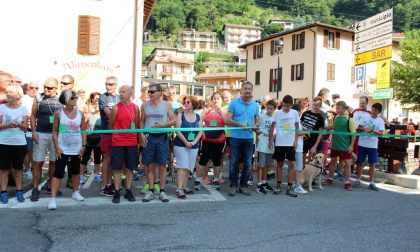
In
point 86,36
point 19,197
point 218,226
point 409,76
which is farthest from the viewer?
point 409,76

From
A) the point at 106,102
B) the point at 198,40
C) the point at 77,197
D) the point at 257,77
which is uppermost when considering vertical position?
the point at 198,40

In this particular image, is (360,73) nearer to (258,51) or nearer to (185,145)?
(185,145)

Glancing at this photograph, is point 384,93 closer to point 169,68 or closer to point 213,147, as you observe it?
point 213,147

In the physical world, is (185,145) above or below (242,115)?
below

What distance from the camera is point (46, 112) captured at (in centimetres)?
680

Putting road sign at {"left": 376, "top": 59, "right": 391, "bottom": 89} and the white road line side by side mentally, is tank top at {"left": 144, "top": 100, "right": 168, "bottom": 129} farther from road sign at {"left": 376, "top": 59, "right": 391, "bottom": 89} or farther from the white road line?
road sign at {"left": 376, "top": 59, "right": 391, "bottom": 89}

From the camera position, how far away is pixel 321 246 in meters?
4.71

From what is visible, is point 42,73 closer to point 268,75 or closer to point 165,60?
point 268,75

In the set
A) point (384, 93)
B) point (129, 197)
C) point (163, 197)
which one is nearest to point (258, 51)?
point (384, 93)

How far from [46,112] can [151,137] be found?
68.2 inches

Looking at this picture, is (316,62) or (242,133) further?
(316,62)

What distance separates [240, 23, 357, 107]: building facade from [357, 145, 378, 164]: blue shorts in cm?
3223

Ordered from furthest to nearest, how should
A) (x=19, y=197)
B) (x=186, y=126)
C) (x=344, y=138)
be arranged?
(x=344, y=138), (x=186, y=126), (x=19, y=197)

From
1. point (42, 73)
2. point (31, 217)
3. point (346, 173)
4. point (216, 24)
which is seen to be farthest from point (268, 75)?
point (216, 24)
